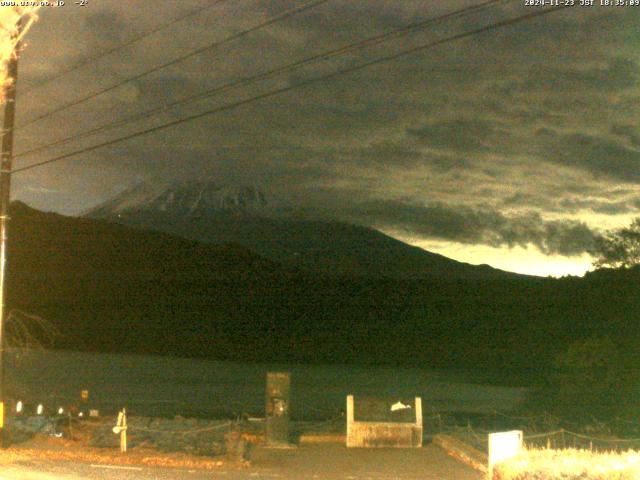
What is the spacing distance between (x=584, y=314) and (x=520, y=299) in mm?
36586

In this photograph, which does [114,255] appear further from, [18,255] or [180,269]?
[18,255]

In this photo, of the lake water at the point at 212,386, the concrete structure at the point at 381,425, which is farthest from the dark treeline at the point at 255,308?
the concrete structure at the point at 381,425

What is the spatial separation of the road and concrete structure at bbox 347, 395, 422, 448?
65 centimetres

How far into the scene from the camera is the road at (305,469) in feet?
53.6

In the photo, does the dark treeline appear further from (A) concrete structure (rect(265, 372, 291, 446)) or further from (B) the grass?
(B) the grass

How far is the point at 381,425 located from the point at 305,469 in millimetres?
4887

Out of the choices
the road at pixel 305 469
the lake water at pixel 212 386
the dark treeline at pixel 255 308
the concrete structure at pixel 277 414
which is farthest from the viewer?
the dark treeline at pixel 255 308

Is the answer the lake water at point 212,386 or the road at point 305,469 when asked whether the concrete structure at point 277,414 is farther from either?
the lake water at point 212,386

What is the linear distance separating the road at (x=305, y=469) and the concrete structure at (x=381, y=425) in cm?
65

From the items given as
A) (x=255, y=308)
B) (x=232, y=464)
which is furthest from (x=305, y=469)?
(x=255, y=308)

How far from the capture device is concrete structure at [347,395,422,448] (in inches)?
908

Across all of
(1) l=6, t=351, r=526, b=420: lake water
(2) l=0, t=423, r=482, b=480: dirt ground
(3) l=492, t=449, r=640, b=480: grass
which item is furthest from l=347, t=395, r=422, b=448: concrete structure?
(1) l=6, t=351, r=526, b=420: lake water

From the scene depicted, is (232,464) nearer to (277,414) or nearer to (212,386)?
(277,414)

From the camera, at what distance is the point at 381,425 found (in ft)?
76.2
